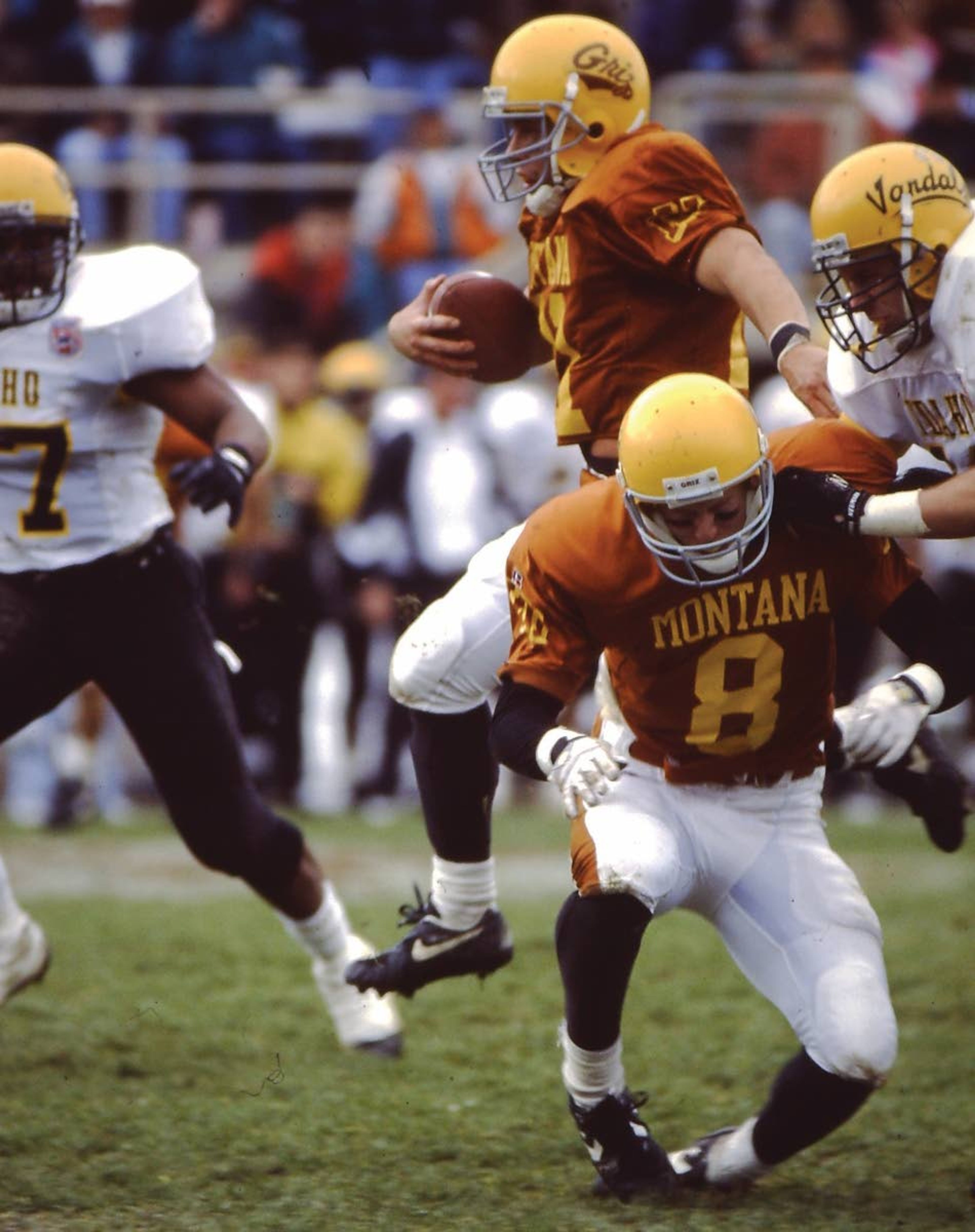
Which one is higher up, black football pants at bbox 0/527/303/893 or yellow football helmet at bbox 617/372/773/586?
yellow football helmet at bbox 617/372/773/586

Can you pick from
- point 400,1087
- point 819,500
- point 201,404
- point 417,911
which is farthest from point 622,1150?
point 201,404

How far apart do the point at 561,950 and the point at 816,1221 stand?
2.10 feet

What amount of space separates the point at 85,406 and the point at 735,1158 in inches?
80.4

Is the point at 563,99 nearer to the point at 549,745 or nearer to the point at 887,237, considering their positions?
the point at 887,237

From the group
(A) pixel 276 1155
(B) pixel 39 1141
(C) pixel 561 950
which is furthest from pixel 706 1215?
(B) pixel 39 1141

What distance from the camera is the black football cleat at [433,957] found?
423cm

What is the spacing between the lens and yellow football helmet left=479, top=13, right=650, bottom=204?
4.04 metres

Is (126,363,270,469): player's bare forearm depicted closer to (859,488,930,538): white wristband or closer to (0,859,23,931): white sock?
(0,859,23,931): white sock

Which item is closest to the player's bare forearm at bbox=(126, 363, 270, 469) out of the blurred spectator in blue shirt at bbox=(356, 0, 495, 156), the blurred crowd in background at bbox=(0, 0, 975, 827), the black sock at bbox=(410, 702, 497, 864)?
the black sock at bbox=(410, 702, 497, 864)

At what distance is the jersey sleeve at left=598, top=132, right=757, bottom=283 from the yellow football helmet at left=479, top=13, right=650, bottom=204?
0.17m

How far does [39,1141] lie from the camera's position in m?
4.09

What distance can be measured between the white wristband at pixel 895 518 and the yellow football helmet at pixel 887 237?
0.36m

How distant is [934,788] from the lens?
4.36 m

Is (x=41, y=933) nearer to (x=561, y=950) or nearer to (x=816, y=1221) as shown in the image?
(x=561, y=950)
